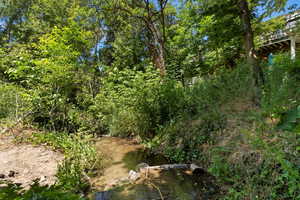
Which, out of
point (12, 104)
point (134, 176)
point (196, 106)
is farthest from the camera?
point (12, 104)

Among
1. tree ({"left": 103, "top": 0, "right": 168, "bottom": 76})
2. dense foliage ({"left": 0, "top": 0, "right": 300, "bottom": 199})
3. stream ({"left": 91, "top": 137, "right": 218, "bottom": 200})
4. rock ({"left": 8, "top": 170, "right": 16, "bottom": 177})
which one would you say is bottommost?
stream ({"left": 91, "top": 137, "right": 218, "bottom": 200})

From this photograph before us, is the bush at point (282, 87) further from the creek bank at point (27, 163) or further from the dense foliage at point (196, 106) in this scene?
the creek bank at point (27, 163)

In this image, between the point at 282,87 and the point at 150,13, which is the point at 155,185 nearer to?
the point at 282,87

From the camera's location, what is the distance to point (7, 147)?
4.18m

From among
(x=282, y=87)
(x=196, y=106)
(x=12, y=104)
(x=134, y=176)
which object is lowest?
(x=134, y=176)

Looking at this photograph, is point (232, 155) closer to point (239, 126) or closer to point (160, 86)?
point (239, 126)

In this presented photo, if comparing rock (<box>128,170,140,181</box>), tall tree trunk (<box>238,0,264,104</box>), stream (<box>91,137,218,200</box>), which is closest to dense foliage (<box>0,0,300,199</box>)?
tall tree trunk (<box>238,0,264,104</box>)

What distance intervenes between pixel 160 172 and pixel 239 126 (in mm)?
1716

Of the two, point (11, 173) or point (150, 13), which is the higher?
point (150, 13)

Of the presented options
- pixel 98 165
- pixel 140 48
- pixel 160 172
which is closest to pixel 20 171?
pixel 98 165

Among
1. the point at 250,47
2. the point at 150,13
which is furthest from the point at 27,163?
the point at 150,13

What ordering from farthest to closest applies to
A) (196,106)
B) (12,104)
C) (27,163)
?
(12,104)
(196,106)
(27,163)

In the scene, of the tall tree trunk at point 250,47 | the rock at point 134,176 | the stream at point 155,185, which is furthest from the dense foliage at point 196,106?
the rock at point 134,176

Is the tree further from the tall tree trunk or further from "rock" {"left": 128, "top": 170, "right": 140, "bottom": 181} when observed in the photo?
"rock" {"left": 128, "top": 170, "right": 140, "bottom": 181}
